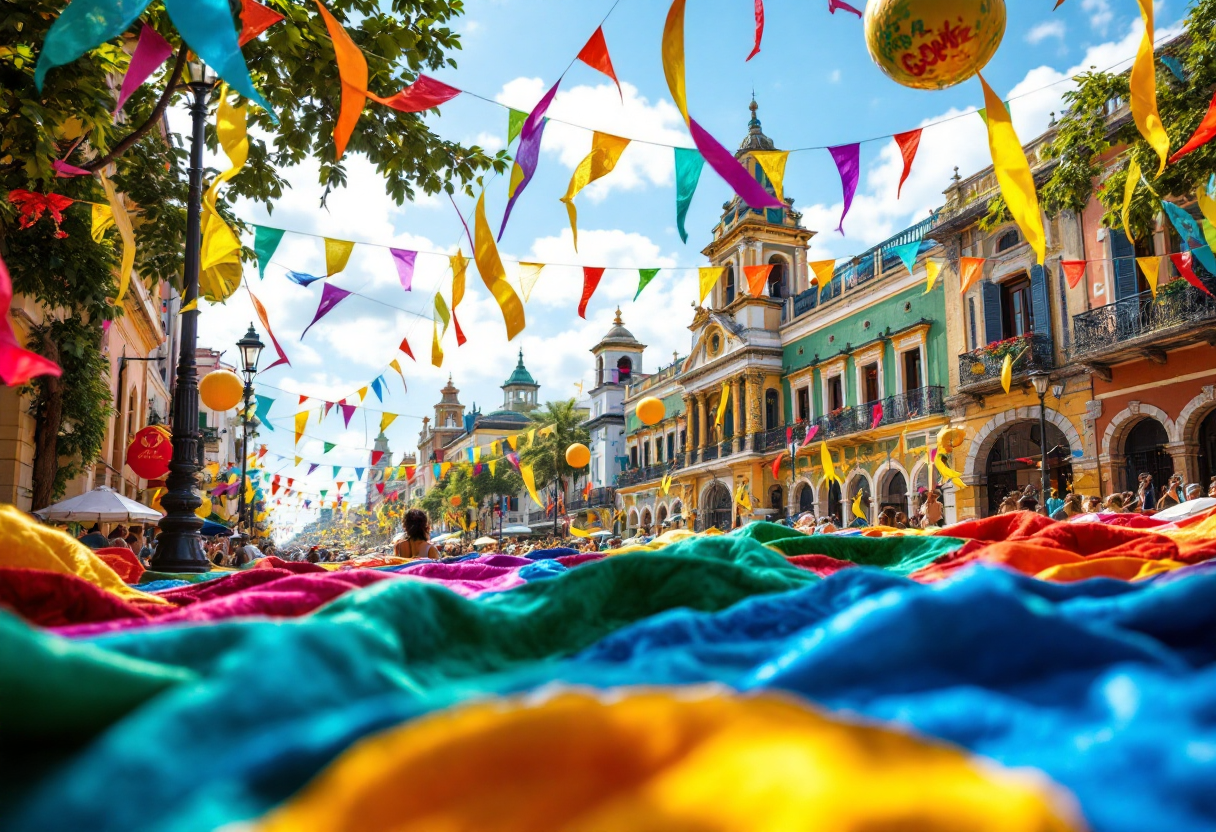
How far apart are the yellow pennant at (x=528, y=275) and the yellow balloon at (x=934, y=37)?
4.47m

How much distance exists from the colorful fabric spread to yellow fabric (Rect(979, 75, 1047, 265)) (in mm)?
3506

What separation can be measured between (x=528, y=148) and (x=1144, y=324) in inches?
529

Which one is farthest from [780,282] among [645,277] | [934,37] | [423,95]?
[934,37]

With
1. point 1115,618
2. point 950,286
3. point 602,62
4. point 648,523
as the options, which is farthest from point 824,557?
point 648,523

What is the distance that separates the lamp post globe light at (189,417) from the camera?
5762 mm

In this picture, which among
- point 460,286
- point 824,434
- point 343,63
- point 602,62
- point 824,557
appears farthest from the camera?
point 824,434

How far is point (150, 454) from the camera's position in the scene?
1032 cm

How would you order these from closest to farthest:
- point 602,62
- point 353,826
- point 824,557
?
point 353,826 → point 824,557 → point 602,62

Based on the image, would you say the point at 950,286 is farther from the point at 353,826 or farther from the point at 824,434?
the point at 353,826

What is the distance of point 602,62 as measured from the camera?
5.25m

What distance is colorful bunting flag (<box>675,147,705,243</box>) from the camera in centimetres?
592

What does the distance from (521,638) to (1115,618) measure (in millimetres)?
884

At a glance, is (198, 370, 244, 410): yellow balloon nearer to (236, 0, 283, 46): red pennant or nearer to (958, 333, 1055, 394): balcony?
(236, 0, 283, 46): red pennant

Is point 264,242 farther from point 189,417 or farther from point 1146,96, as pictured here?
point 1146,96
